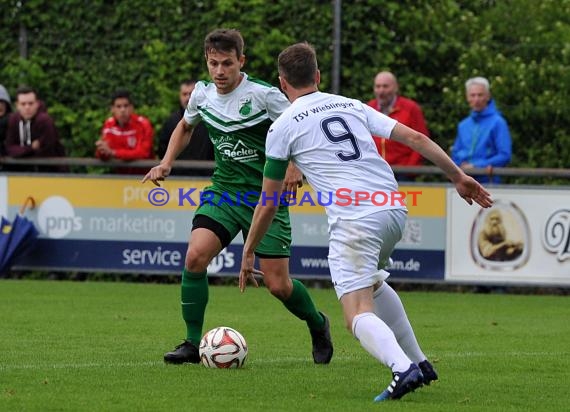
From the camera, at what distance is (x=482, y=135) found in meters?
15.1

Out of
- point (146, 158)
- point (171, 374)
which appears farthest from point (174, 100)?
point (171, 374)

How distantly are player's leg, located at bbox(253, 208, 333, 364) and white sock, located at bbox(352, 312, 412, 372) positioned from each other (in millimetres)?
1902

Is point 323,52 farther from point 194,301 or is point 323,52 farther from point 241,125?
point 194,301

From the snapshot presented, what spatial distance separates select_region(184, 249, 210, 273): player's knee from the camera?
29.0 feet

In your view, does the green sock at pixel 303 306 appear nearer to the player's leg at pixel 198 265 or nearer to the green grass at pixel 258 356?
the green grass at pixel 258 356

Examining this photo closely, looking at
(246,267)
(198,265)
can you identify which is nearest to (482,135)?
(198,265)

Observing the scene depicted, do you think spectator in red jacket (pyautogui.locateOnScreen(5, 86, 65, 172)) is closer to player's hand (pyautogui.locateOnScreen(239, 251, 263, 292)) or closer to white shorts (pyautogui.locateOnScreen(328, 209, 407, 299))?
player's hand (pyautogui.locateOnScreen(239, 251, 263, 292))

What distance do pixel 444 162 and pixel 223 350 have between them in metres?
2.19

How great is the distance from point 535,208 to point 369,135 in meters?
7.69

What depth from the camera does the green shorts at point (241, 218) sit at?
9008 millimetres

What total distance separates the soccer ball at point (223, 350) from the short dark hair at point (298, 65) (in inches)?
77.0

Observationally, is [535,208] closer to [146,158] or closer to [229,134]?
[146,158]

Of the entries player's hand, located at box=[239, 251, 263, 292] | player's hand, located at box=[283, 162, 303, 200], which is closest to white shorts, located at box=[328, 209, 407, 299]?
player's hand, located at box=[239, 251, 263, 292]

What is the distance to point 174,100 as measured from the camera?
17.8 meters
